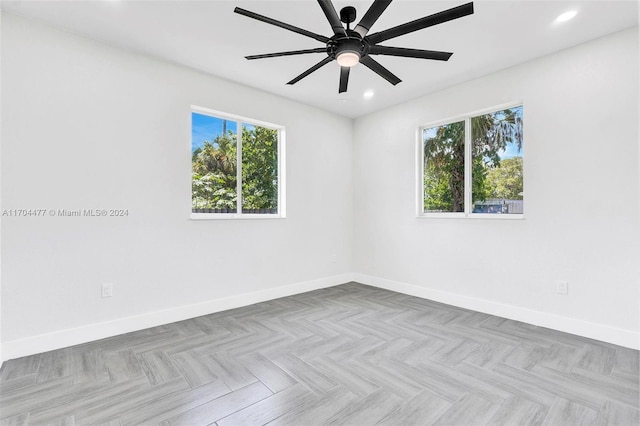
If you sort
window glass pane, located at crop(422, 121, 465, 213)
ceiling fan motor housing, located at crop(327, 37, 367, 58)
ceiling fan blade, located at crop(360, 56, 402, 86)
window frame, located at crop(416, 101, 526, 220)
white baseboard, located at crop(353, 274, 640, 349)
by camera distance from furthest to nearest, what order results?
1. window glass pane, located at crop(422, 121, 465, 213)
2. window frame, located at crop(416, 101, 526, 220)
3. white baseboard, located at crop(353, 274, 640, 349)
4. ceiling fan blade, located at crop(360, 56, 402, 86)
5. ceiling fan motor housing, located at crop(327, 37, 367, 58)

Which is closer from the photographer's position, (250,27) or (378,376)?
(378,376)

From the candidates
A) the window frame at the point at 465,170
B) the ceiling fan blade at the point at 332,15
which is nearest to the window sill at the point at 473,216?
the window frame at the point at 465,170

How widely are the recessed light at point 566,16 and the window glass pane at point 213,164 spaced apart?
132 inches

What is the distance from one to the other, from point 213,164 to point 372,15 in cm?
260

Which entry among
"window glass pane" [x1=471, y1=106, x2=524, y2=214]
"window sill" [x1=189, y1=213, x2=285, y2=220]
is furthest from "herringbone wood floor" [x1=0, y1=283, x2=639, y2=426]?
"window glass pane" [x1=471, y1=106, x2=524, y2=214]

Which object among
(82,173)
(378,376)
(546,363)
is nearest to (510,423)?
(378,376)

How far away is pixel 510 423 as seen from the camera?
69.8 inches

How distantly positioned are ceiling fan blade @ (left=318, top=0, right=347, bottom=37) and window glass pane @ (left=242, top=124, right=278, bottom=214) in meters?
2.38

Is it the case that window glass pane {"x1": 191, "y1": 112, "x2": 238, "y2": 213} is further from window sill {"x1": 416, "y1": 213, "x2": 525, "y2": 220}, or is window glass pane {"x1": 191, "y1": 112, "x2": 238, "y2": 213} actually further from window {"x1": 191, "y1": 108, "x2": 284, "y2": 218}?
window sill {"x1": 416, "y1": 213, "x2": 525, "y2": 220}

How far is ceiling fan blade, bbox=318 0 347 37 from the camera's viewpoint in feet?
5.75

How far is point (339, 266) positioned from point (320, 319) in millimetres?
1728

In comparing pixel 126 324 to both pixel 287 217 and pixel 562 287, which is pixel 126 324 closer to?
pixel 287 217

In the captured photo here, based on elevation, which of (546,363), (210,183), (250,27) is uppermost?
(250,27)

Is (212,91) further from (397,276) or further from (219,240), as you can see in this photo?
(397,276)
